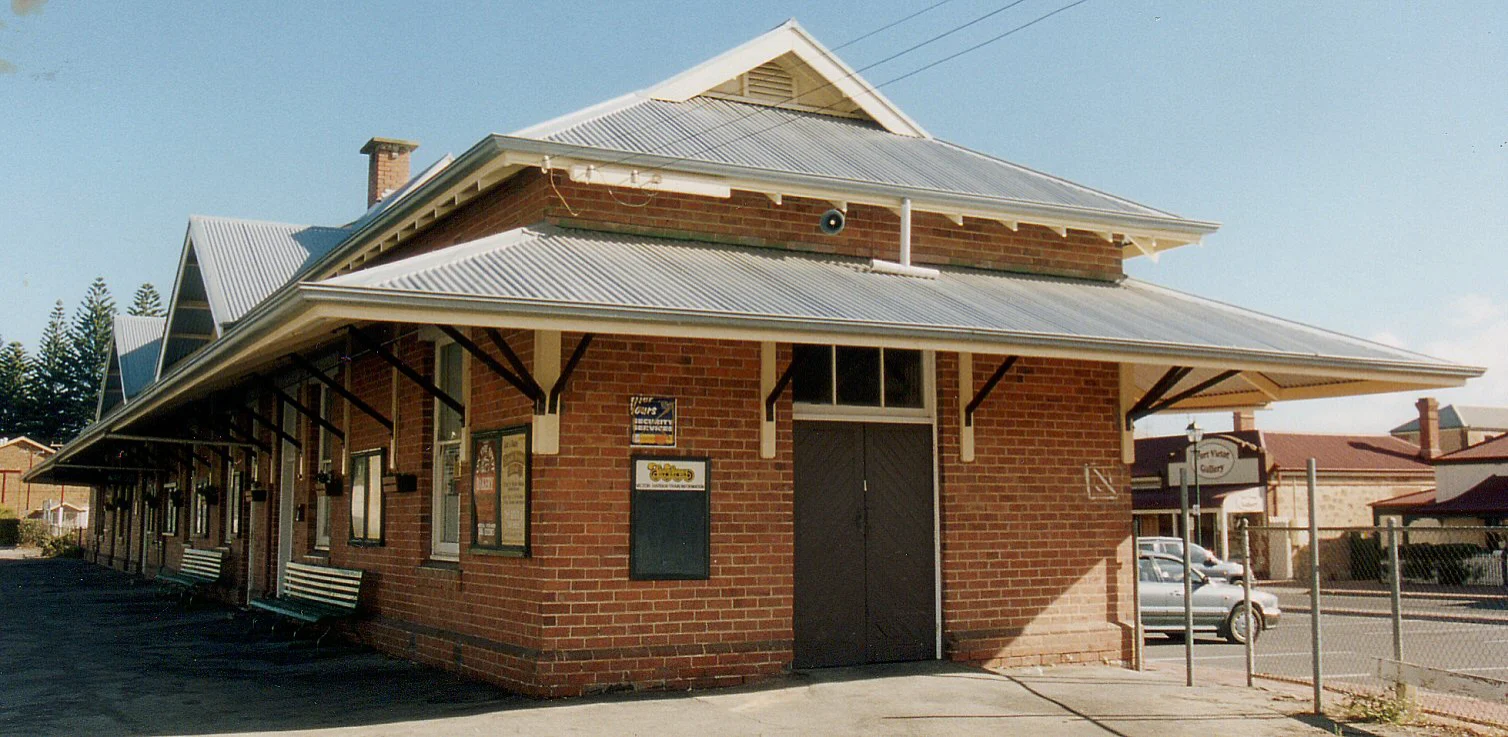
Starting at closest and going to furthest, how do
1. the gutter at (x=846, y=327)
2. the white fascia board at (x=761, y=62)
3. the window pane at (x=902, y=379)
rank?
1. the gutter at (x=846, y=327)
2. the window pane at (x=902, y=379)
3. the white fascia board at (x=761, y=62)

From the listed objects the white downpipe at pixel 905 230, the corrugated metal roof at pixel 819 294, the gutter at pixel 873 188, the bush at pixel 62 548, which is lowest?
the bush at pixel 62 548

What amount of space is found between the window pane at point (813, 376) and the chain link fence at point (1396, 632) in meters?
3.71

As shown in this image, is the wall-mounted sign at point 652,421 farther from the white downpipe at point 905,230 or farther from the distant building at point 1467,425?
the distant building at point 1467,425

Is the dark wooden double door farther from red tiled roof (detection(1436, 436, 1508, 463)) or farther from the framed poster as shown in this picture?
red tiled roof (detection(1436, 436, 1508, 463))

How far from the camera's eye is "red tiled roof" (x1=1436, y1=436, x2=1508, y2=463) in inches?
1448

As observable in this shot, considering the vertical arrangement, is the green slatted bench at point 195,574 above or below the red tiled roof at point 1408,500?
below

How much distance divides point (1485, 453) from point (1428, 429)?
790cm

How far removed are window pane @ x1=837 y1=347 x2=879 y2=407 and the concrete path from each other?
7.66ft

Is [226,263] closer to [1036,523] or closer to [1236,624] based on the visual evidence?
[1036,523]

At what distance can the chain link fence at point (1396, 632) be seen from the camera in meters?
9.45

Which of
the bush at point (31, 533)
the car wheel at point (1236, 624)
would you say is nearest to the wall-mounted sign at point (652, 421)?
the car wheel at point (1236, 624)

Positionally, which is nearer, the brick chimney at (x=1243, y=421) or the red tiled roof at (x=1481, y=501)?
the red tiled roof at (x=1481, y=501)

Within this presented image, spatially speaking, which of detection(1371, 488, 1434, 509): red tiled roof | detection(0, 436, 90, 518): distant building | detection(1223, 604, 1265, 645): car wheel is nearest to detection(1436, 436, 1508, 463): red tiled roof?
detection(1371, 488, 1434, 509): red tiled roof

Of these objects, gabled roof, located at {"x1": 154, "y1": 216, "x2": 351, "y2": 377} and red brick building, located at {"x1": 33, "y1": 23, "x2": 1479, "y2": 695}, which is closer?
red brick building, located at {"x1": 33, "y1": 23, "x2": 1479, "y2": 695}
